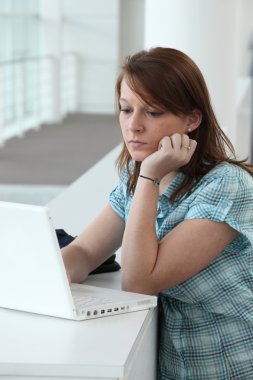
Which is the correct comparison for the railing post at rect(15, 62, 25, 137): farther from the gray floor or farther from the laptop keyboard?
the laptop keyboard

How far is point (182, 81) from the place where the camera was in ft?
6.78

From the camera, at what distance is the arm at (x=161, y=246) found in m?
1.98

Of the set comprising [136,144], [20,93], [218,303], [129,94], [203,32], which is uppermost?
[129,94]

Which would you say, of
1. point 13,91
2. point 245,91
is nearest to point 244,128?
point 245,91

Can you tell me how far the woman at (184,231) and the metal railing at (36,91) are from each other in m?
9.06

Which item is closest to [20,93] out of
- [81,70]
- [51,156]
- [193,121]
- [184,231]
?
[51,156]

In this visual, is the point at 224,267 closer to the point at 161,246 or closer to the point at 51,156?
the point at 161,246

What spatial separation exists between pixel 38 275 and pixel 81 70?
15316 millimetres

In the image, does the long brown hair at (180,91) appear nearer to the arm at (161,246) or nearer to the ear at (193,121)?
the ear at (193,121)

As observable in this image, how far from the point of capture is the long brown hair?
6.75 feet

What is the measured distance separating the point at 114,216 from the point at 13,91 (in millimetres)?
10994

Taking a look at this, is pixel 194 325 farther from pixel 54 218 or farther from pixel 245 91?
pixel 245 91

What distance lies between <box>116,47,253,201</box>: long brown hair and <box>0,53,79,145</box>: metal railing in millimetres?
9011

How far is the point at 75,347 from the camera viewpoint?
165 centimetres
